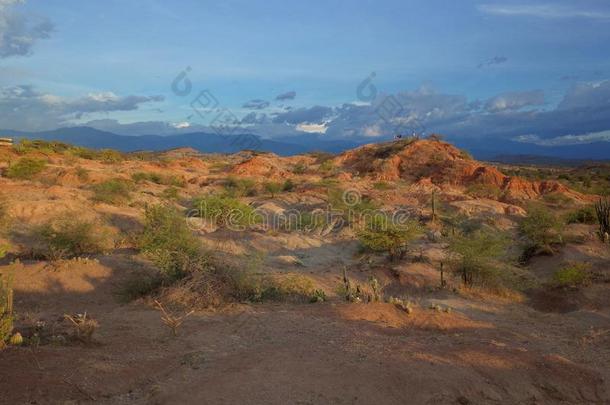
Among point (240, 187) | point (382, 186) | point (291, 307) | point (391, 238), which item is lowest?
point (291, 307)

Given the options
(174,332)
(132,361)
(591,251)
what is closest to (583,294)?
(591,251)

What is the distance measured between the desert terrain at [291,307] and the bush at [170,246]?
0.14 ft

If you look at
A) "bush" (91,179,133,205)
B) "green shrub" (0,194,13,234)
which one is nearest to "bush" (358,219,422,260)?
"green shrub" (0,194,13,234)

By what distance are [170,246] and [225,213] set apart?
860cm

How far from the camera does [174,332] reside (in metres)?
7.36

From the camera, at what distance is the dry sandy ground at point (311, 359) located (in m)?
5.25

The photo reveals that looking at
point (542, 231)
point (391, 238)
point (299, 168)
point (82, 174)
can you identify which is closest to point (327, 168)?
point (299, 168)

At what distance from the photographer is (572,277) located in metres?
11.5

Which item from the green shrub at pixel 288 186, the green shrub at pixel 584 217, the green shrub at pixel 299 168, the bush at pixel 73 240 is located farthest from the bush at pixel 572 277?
the green shrub at pixel 299 168

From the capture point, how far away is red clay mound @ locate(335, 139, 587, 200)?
31.2m

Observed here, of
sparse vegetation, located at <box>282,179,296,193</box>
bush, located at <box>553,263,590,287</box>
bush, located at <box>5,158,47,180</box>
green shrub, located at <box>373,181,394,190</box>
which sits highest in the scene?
bush, located at <box>5,158,47,180</box>

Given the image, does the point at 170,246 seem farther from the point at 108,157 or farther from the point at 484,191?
the point at 108,157

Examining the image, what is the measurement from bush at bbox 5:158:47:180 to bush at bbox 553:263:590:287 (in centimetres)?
2547

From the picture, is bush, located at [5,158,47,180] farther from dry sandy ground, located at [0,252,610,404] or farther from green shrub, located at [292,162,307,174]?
green shrub, located at [292,162,307,174]
